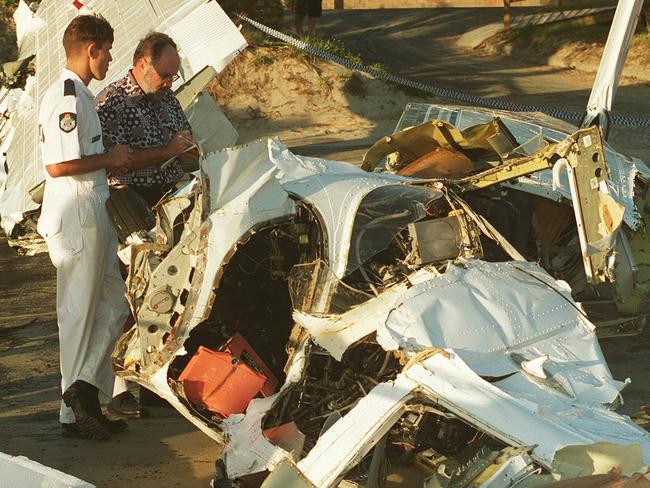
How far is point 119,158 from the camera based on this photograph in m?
6.38

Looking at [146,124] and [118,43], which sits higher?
[146,124]

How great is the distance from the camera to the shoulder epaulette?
627cm

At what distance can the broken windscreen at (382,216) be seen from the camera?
5906 mm

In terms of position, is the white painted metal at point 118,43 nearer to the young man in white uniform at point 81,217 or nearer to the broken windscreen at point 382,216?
the young man in white uniform at point 81,217

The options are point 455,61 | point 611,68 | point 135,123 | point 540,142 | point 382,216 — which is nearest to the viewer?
point 382,216

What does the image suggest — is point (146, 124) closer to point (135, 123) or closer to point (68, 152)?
point (135, 123)

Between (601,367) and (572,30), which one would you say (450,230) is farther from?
(572,30)

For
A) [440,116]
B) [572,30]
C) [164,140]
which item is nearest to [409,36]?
[572,30]

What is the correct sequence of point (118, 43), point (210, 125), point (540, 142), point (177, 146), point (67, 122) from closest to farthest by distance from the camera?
point (67, 122) < point (177, 146) < point (540, 142) < point (210, 125) < point (118, 43)

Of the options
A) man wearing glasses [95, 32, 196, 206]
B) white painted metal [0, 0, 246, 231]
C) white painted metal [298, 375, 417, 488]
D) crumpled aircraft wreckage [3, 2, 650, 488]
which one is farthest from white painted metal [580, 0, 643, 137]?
white painted metal [298, 375, 417, 488]

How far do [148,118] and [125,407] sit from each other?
1682 mm

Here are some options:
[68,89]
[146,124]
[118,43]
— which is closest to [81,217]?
[68,89]

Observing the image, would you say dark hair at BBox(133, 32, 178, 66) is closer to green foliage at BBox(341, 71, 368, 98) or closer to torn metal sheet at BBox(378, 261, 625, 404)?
torn metal sheet at BBox(378, 261, 625, 404)

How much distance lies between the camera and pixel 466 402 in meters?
4.71
